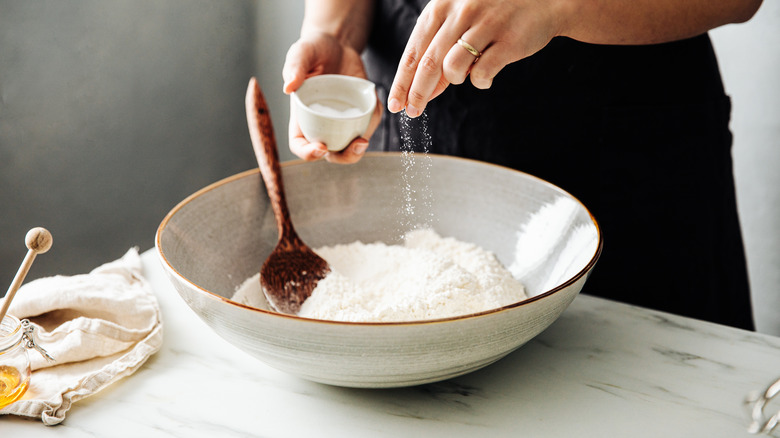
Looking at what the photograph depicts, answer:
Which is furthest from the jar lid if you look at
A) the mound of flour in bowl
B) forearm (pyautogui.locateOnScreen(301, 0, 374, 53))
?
→ forearm (pyautogui.locateOnScreen(301, 0, 374, 53))

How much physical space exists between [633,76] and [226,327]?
82cm

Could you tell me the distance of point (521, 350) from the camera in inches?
31.1

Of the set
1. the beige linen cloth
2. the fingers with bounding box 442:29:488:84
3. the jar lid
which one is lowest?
the beige linen cloth

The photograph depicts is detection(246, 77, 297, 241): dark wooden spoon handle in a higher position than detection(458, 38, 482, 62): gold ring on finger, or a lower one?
lower

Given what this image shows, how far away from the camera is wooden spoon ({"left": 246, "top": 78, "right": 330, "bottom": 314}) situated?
0.88 m

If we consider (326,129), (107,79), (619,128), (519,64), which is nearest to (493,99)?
(519,64)

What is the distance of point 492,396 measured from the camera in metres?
0.70

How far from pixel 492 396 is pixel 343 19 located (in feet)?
2.62

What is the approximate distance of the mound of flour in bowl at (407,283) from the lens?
0.74 metres

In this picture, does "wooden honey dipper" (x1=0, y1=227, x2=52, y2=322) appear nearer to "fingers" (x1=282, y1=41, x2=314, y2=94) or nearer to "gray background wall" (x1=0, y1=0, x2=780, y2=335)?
"fingers" (x1=282, y1=41, x2=314, y2=94)

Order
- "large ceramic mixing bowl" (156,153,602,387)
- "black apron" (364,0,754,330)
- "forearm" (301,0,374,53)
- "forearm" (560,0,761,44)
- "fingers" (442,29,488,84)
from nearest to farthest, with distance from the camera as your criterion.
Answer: "large ceramic mixing bowl" (156,153,602,387) → "fingers" (442,29,488,84) → "forearm" (560,0,761,44) → "black apron" (364,0,754,330) → "forearm" (301,0,374,53)

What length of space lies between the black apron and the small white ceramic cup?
219 mm

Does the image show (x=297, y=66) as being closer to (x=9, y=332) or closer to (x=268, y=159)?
(x=268, y=159)

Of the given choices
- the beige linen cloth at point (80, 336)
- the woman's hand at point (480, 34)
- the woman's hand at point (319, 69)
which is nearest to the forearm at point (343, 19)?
the woman's hand at point (319, 69)
